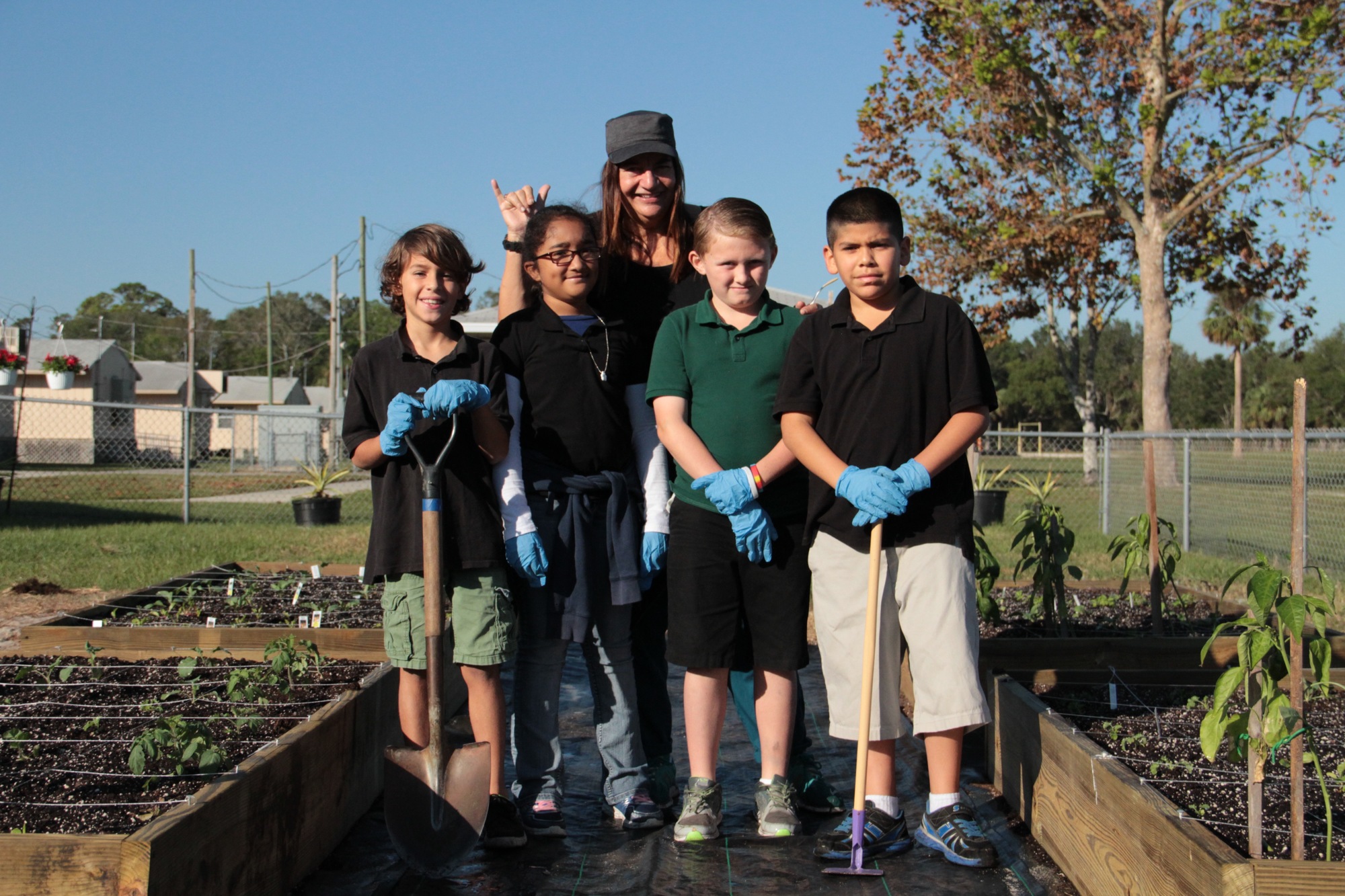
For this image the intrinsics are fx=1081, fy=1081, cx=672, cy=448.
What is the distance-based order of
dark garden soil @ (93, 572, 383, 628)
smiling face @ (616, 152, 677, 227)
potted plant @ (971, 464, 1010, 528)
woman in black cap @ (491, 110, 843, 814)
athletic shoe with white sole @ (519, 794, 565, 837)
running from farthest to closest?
potted plant @ (971, 464, 1010, 528), dark garden soil @ (93, 572, 383, 628), smiling face @ (616, 152, 677, 227), woman in black cap @ (491, 110, 843, 814), athletic shoe with white sole @ (519, 794, 565, 837)

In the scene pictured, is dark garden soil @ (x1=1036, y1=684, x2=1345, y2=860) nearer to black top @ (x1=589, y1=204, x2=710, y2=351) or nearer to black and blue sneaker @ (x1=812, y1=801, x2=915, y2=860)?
black and blue sneaker @ (x1=812, y1=801, x2=915, y2=860)

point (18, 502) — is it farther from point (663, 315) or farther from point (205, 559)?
point (663, 315)

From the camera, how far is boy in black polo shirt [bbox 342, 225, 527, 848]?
2.98m

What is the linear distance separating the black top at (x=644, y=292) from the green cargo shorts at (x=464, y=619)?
909mm

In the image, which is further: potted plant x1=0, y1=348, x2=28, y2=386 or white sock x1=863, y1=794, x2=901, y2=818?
potted plant x1=0, y1=348, x2=28, y2=386

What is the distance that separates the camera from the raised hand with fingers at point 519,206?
3.44 metres

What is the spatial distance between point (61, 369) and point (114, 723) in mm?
16824

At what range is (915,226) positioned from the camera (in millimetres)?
18984

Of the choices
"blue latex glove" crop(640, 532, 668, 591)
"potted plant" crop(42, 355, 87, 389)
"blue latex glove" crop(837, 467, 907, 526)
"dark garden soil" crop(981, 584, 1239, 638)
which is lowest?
"dark garden soil" crop(981, 584, 1239, 638)

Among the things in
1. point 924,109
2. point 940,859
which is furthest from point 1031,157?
point 940,859

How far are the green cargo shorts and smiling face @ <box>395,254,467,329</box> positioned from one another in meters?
Answer: 0.75

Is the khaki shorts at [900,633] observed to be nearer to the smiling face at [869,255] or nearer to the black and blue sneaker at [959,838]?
the black and blue sneaker at [959,838]

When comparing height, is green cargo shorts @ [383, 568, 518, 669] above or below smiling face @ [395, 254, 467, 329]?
below

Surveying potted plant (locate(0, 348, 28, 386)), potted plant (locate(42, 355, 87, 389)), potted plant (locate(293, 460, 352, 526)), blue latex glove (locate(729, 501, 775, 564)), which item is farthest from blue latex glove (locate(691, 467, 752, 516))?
potted plant (locate(42, 355, 87, 389))
